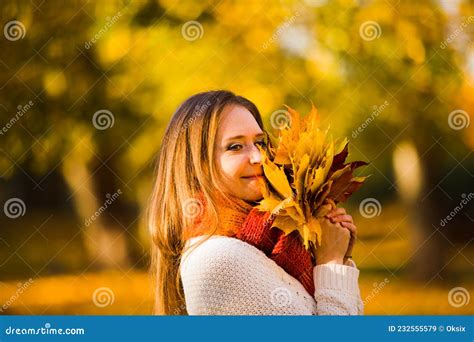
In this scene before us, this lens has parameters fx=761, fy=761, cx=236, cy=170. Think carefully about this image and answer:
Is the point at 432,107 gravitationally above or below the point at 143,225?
above

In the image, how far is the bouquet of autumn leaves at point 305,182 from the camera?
11.3 ft

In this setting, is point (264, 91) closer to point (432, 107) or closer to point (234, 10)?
point (234, 10)

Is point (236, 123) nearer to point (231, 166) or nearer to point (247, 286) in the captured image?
point (231, 166)

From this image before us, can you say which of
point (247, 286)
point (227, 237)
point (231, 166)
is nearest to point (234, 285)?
point (247, 286)

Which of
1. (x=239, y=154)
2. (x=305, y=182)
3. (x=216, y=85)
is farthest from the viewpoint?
(x=216, y=85)

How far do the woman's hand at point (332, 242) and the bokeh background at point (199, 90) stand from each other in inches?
89.4

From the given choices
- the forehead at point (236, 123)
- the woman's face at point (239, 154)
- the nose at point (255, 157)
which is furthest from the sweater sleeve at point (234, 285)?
the forehead at point (236, 123)

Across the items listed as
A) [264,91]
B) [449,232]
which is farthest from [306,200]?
[449,232]

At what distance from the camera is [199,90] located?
18.9 ft

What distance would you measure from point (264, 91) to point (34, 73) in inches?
72.6

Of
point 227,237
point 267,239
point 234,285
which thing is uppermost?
point 267,239

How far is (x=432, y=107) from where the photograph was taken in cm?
603

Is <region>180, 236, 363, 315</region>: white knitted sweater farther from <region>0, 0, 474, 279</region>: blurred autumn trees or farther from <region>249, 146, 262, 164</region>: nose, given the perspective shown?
<region>0, 0, 474, 279</region>: blurred autumn trees

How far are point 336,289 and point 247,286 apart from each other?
396 millimetres
